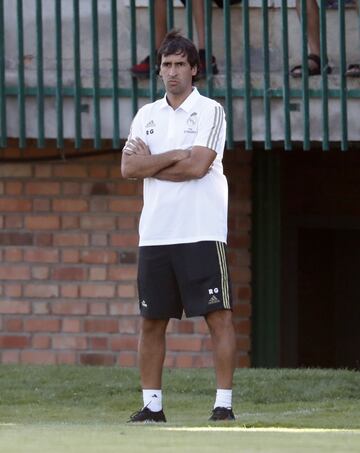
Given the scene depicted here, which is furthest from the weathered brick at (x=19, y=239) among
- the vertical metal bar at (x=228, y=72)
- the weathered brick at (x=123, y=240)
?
the vertical metal bar at (x=228, y=72)

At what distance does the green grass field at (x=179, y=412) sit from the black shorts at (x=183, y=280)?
551 mm

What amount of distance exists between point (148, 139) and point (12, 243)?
5.02 metres

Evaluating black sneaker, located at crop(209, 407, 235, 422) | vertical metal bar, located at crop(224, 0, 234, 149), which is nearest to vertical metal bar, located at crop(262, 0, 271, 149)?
vertical metal bar, located at crop(224, 0, 234, 149)

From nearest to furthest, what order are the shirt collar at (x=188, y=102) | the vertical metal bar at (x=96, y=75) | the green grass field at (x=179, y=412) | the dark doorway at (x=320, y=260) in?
the green grass field at (x=179, y=412) → the shirt collar at (x=188, y=102) → the vertical metal bar at (x=96, y=75) → the dark doorway at (x=320, y=260)

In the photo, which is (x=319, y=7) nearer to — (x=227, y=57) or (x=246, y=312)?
(x=227, y=57)

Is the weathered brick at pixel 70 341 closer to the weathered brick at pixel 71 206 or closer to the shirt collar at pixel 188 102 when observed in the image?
the weathered brick at pixel 71 206

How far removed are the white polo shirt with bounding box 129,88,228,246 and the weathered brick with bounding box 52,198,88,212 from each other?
16.0 ft

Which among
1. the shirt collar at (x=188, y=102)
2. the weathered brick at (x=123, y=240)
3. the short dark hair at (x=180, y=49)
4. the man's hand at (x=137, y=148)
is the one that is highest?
the short dark hair at (x=180, y=49)

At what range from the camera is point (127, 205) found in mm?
13211

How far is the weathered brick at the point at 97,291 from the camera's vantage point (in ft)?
43.2

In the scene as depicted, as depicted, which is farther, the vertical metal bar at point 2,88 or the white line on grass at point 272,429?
the vertical metal bar at point 2,88

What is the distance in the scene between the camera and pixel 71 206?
13.3 meters

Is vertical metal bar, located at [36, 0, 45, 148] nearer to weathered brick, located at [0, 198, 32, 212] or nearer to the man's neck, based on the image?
weathered brick, located at [0, 198, 32, 212]

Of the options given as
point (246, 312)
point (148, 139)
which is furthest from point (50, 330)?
point (148, 139)
